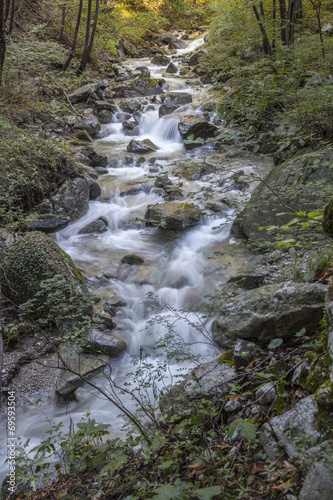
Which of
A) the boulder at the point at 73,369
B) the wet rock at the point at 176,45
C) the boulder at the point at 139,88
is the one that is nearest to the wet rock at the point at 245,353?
the boulder at the point at 73,369

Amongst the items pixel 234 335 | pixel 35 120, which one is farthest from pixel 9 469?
pixel 35 120

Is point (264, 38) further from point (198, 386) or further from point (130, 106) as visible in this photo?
point (198, 386)

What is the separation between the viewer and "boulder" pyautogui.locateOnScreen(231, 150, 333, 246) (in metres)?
3.77

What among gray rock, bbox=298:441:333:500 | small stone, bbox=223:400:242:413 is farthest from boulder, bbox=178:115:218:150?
gray rock, bbox=298:441:333:500

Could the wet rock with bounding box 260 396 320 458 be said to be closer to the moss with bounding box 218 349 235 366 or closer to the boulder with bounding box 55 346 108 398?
the moss with bounding box 218 349 235 366

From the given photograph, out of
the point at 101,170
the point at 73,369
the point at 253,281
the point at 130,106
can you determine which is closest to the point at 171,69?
the point at 130,106

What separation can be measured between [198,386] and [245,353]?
46 centimetres

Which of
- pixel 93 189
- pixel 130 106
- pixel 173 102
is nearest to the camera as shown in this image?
pixel 93 189

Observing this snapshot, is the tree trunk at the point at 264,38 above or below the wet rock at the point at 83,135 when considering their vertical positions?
above

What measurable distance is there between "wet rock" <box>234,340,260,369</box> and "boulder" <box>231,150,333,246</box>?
1.27 m

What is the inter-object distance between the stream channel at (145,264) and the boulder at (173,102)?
341 cm

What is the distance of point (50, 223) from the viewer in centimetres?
693

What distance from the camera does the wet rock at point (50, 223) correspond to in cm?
682

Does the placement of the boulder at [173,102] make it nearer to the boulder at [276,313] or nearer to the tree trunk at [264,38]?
the tree trunk at [264,38]
